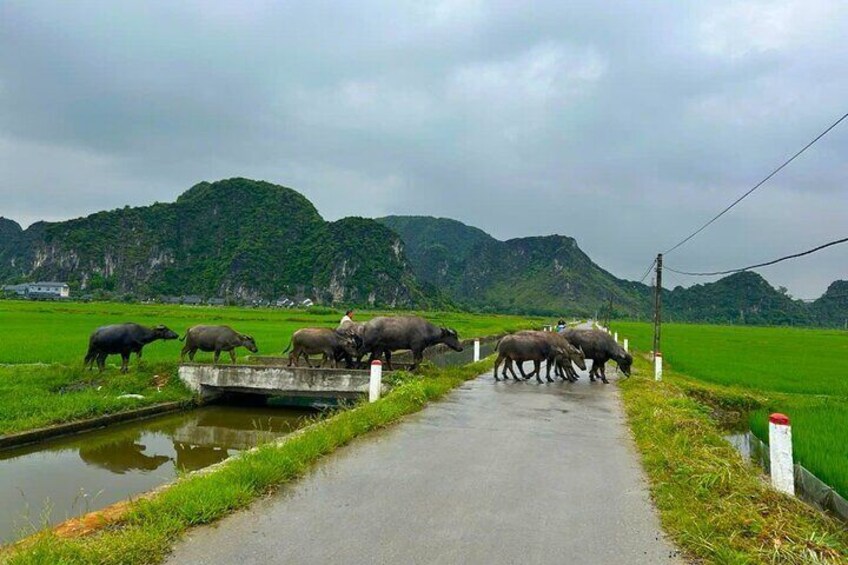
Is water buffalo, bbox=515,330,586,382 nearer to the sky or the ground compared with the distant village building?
nearer to the ground

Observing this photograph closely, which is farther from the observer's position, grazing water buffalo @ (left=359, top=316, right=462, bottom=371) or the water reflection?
grazing water buffalo @ (left=359, top=316, right=462, bottom=371)

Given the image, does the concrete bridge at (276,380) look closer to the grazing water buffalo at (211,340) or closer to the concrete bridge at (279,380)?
the concrete bridge at (279,380)

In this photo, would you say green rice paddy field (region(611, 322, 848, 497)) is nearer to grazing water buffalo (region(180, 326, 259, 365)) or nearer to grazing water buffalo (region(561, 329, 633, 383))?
grazing water buffalo (region(561, 329, 633, 383))

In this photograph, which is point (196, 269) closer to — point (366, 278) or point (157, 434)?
point (366, 278)

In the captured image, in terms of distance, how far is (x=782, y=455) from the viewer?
242 inches

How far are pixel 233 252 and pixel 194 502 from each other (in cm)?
14728

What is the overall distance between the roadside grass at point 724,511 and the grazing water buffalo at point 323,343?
10110 millimetres

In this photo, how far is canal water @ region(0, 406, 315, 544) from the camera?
7660 mm

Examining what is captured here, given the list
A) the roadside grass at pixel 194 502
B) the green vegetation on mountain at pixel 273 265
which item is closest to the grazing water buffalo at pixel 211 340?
the roadside grass at pixel 194 502

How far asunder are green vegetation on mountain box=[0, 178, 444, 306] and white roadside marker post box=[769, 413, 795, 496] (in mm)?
126107

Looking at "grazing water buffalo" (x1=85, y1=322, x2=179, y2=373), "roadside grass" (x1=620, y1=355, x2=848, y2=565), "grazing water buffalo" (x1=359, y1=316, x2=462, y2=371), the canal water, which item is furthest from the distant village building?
"roadside grass" (x1=620, y1=355, x2=848, y2=565)

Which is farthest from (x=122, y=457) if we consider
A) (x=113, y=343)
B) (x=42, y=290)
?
(x=42, y=290)

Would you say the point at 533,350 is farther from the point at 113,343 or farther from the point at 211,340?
the point at 113,343

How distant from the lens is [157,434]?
12.3 meters
